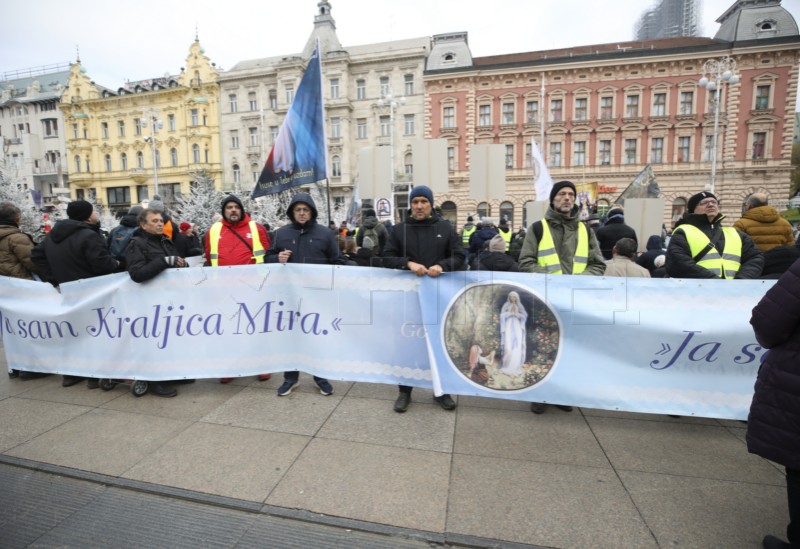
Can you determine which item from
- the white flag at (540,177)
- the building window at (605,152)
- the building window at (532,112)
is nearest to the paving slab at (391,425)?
the white flag at (540,177)

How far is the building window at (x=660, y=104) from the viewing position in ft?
110

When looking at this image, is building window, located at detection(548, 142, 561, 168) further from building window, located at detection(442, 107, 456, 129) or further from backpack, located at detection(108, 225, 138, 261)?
backpack, located at detection(108, 225, 138, 261)

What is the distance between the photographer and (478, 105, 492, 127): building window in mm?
36406

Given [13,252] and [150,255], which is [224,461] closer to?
[150,255]

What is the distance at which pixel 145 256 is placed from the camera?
409 cm

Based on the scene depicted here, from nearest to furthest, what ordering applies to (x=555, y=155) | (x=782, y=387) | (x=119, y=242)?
(x=782, y=387) < (x=119, y=242) < (x=555, y=155)

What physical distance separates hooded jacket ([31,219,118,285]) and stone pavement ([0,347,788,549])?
1278 millimetres

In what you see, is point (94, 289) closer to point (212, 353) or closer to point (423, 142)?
point (212, 353)

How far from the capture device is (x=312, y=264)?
4.00 meters

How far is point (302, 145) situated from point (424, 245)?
2.15 meters

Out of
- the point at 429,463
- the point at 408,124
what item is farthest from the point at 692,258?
the point at 408,124

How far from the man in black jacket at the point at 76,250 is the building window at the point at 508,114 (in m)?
36.4

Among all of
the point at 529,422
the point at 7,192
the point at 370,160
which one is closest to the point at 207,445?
the point at 529,422

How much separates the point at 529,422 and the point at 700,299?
5.44ft
